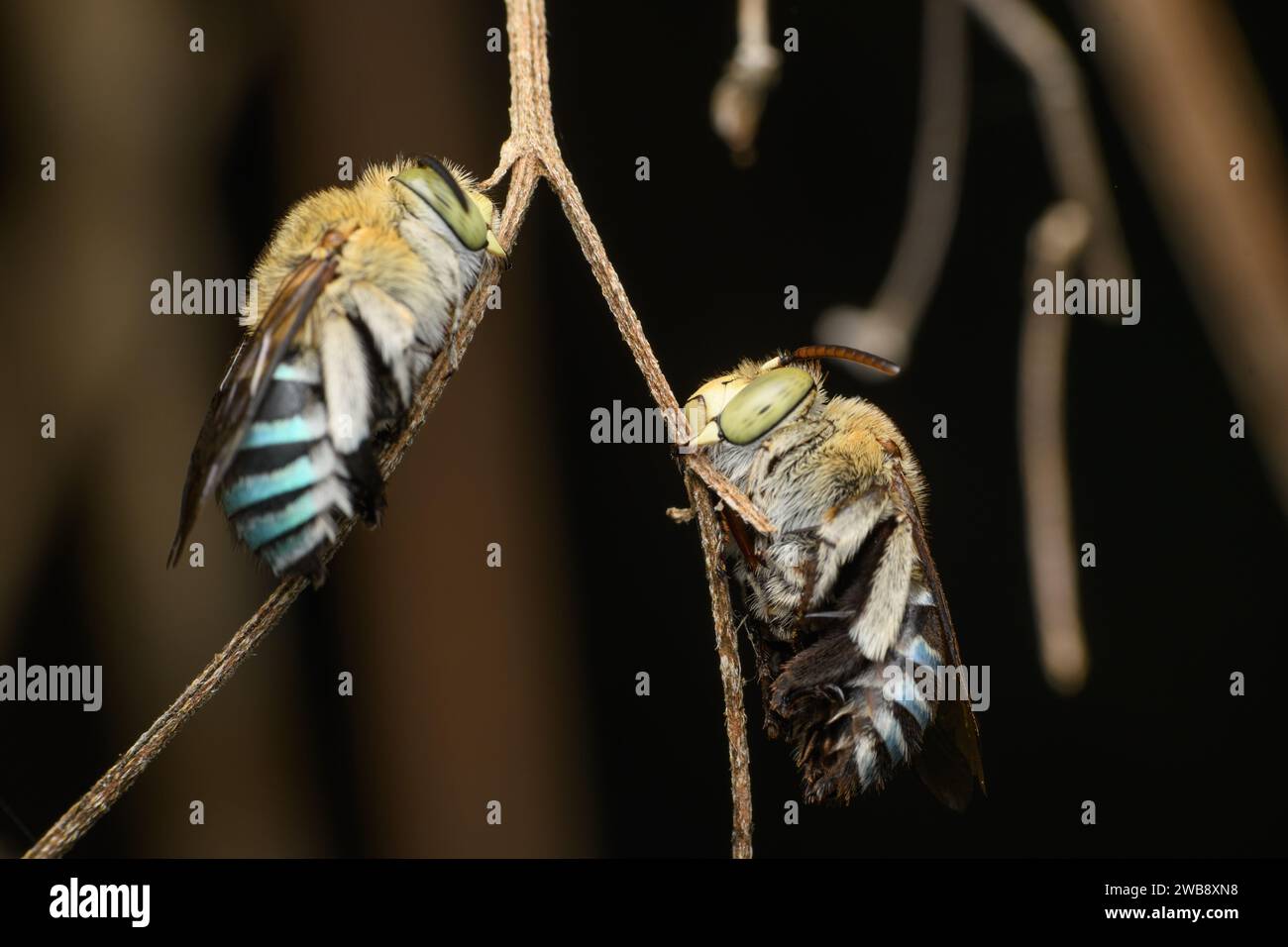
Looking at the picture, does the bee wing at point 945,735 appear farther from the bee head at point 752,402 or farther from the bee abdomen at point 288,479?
the bee abdomen at point 288,479

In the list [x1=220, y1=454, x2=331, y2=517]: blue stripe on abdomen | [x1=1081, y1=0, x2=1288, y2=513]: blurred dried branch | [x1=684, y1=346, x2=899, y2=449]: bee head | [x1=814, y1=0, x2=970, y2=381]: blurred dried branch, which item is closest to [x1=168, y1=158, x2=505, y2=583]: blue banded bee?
[x1=220, y1=454, x2=331, y2=517]: blue stripe on abdomen

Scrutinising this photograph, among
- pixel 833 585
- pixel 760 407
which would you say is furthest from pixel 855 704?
pixel 760 407

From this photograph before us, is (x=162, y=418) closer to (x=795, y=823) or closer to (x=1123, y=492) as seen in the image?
(x=795, y=823)

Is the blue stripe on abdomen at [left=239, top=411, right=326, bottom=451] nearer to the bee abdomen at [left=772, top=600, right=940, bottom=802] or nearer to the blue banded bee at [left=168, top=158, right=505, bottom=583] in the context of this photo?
the blue banded bee at [left=168, top=158, right=505, bottom=583]

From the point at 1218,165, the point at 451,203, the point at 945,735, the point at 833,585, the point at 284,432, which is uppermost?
the point at 1218,165

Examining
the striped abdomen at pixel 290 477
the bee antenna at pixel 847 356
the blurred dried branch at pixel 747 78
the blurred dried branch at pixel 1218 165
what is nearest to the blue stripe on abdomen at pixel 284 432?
the striped abdomen at pixel 290 477

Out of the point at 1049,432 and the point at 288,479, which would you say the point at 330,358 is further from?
the point at 1049,432
